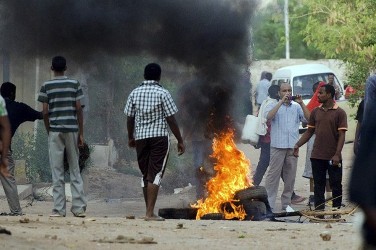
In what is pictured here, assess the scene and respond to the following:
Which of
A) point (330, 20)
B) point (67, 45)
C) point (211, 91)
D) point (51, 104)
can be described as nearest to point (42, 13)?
point (67, 45)

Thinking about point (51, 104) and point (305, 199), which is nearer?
point (51, 104)

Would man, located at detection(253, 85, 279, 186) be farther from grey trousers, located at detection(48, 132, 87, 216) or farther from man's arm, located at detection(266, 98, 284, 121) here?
grey trousers, located at detection(48, 132, 87, 216)

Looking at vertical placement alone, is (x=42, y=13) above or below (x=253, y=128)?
above

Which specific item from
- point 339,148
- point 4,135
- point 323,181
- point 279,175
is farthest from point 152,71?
point 279,175

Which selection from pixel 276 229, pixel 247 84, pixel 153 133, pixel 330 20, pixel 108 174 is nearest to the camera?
pixel 276 229

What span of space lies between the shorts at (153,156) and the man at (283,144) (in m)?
3.33

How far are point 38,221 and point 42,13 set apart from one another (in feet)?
15.6

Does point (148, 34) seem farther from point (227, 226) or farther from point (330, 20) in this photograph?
point (330, 20)

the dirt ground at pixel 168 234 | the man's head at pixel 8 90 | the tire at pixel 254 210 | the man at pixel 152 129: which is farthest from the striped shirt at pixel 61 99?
the tire at pixel 254 210

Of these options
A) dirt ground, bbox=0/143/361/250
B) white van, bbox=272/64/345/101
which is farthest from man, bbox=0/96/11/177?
white van, bbox=272/64/345/101

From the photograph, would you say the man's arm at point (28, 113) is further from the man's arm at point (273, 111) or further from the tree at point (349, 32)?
the tree at point (349, 32)

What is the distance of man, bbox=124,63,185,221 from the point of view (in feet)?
37.1

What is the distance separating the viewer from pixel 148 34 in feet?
48.4

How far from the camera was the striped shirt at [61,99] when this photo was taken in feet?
37.5
